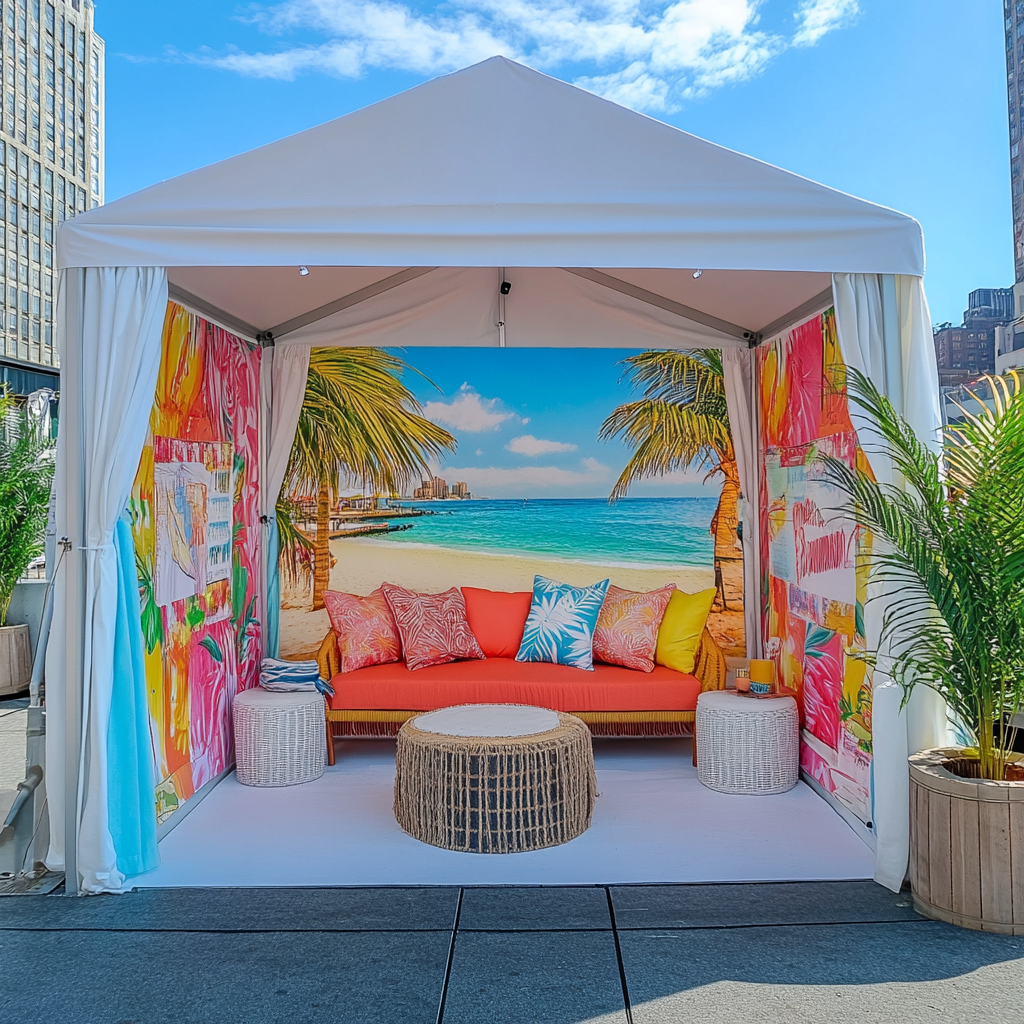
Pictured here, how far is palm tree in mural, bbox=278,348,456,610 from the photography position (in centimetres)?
685

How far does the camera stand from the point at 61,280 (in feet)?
11.5

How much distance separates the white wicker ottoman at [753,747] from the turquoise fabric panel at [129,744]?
8.82 ft

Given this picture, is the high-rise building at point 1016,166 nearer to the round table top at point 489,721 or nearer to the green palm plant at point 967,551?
the green palm plant at point 967,551

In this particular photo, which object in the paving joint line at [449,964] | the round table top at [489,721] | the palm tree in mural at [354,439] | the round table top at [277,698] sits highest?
the palm tree in mural at [354,439]

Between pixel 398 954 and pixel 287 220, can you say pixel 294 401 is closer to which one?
pixel 287 220

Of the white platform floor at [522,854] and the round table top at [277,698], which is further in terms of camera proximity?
the round table top at [277,698]

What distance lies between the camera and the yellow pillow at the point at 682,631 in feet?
17.8

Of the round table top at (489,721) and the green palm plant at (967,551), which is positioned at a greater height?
the green palm plant at (967,551)

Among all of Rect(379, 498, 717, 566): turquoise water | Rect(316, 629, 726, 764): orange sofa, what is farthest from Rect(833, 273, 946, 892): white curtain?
Rect(379, 498, 717, 566): turquoise water

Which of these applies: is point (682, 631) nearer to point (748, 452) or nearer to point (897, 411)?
point (748, 452)

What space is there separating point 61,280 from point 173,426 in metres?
0.93

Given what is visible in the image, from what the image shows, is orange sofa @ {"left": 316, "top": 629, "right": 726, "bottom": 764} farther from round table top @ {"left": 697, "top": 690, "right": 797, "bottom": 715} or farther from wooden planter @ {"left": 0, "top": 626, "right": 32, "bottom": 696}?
wooden planter @ {"left": 0, "top": 626, "right": 32, "bottom": 696}

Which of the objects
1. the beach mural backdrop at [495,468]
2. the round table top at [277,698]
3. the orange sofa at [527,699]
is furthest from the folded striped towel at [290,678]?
the beach mural backdrop at [495,468]

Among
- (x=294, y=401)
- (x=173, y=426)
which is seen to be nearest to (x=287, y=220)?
(x=173, y=426)
